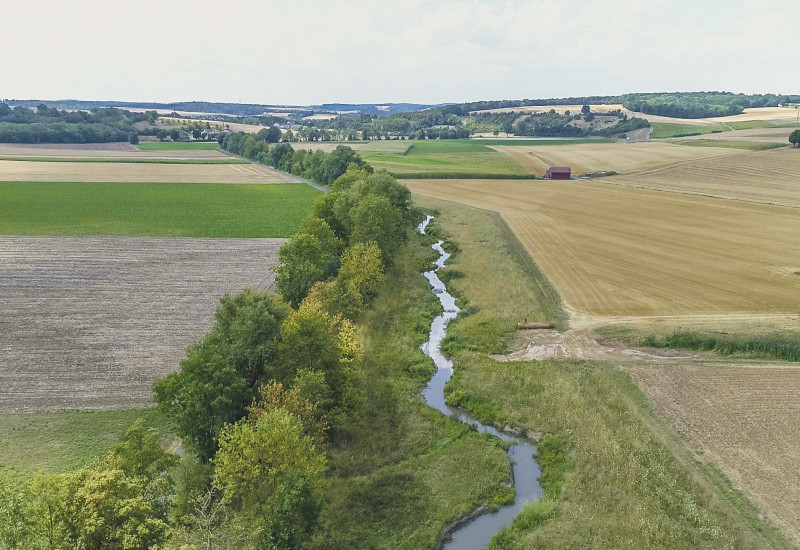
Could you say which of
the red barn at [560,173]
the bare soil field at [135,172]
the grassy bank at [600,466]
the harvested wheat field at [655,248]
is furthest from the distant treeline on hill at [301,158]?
the grassy bank at [600,466]

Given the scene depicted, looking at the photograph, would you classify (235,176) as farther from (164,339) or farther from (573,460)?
(573,460)

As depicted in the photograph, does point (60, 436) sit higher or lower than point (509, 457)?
higher

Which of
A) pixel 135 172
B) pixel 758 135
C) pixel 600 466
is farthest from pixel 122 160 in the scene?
pixel 758 135

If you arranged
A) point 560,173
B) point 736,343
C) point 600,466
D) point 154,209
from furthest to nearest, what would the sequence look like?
point 560,173 < point 154,209 < point 736,343 < point 600,466

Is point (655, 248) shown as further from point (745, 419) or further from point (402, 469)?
point (402, 469)

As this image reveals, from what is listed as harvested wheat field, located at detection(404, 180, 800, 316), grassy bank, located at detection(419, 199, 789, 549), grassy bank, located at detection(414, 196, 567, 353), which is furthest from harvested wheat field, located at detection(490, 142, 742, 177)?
grassy bank, located at detection(419, 199, 789, 549)

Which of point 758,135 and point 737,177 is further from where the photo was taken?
point 758,135

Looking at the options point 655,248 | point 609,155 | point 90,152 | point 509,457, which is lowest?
point 509,457

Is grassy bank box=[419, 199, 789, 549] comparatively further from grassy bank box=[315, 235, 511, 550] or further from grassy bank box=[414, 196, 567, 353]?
grassy bank box=[315, 235, 511, 550]
